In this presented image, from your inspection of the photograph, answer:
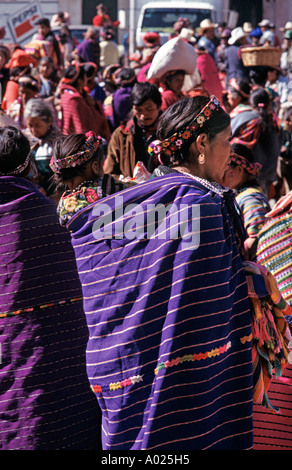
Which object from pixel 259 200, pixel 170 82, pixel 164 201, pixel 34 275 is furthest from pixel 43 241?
pixel 170 82

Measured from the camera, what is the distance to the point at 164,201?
2.66 metres

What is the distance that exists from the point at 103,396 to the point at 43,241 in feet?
2.79

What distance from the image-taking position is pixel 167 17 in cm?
1920

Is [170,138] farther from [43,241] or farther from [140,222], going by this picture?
[43,241]

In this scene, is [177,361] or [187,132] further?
[187,132]

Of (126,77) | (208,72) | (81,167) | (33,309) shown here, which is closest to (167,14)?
(208,72)

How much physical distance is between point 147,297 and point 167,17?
17.5m

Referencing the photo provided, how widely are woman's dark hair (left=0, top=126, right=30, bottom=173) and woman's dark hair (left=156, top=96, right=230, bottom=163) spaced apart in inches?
32.4

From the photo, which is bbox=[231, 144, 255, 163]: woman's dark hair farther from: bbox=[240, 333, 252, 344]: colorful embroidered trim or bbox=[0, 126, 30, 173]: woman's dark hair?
bbox=[240, 333, 252, 344]: colorful embroidered trim

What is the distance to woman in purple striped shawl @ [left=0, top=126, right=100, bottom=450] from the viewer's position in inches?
129

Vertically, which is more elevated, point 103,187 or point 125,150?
point 103,187

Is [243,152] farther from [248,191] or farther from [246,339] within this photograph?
[246,339]

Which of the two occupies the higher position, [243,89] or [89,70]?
[243,89]
